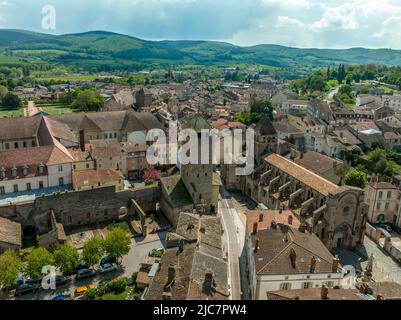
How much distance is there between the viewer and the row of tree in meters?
40.4

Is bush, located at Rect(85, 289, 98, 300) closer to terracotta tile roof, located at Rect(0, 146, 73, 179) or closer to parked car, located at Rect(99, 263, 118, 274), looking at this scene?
parked car, located at Rect(99, 263, 118, 274)

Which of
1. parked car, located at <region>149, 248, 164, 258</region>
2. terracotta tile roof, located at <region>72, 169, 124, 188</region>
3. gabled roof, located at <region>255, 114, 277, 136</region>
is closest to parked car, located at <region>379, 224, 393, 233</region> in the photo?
gabled roof, located at <region>255, 114, 277, 136</region>

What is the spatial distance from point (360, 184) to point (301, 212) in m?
21.2

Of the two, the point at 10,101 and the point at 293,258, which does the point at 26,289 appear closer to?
the point at 293,258

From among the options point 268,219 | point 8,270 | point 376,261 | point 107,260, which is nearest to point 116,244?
point 107,260

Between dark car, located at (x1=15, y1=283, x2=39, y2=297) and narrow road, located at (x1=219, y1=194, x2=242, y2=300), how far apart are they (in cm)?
2384

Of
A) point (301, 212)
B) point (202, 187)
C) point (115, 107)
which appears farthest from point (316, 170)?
point (115, 107)

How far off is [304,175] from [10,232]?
153ft

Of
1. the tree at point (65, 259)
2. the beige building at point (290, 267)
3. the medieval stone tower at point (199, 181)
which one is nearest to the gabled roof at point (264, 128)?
the medieval stone tower at point (199, 181)

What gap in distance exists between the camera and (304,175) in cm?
6150

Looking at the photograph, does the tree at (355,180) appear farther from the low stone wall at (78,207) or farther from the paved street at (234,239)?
the low stone wall at (78,207)

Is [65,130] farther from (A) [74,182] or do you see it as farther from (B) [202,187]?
(B) [202,187]

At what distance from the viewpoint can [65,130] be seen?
85812 mm
